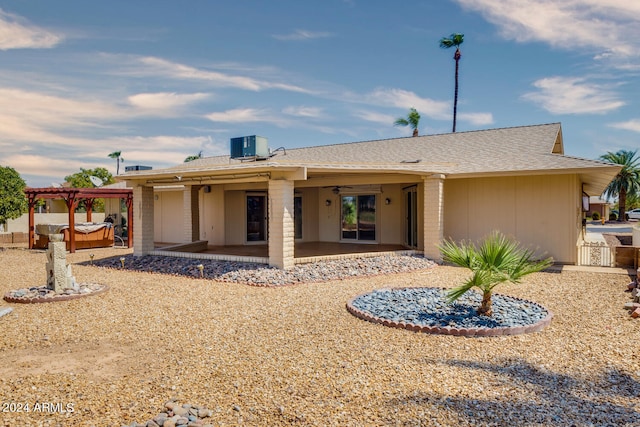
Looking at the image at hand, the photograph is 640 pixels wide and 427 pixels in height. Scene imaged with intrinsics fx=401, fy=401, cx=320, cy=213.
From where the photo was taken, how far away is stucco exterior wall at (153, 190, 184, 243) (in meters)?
17.8

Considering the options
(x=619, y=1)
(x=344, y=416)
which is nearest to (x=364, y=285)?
(x=344, y=416)

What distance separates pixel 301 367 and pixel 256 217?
39.4 ft

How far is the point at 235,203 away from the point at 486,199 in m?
9.05

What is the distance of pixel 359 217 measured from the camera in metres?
16.0

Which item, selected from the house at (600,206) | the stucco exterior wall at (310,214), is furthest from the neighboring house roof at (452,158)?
the house at (600,206)

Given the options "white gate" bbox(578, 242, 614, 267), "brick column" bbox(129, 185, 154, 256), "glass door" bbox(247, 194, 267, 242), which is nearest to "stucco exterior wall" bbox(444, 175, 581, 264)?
"white gate" bbox(578, 242, 614, 267)

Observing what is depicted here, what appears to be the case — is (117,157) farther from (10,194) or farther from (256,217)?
(256,217)

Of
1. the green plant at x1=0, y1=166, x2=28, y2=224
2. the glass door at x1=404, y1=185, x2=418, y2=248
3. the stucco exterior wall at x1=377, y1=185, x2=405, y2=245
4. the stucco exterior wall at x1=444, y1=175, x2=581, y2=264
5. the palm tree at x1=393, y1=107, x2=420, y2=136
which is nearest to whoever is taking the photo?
the stucco exterior wall at x1=444, y1=175, x2=581, y2=264

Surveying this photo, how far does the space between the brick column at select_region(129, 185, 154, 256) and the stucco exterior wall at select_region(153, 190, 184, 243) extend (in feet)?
15.7

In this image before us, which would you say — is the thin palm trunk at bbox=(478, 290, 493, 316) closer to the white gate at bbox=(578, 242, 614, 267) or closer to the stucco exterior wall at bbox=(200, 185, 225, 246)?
the white gate at bbox=(578, 242, 614, 267)

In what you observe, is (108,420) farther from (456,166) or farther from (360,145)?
(360,145)

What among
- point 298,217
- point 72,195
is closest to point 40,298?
point 72,195

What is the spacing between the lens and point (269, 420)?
3217 millimetres

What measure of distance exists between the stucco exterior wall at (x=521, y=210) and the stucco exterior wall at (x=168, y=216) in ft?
37.3
